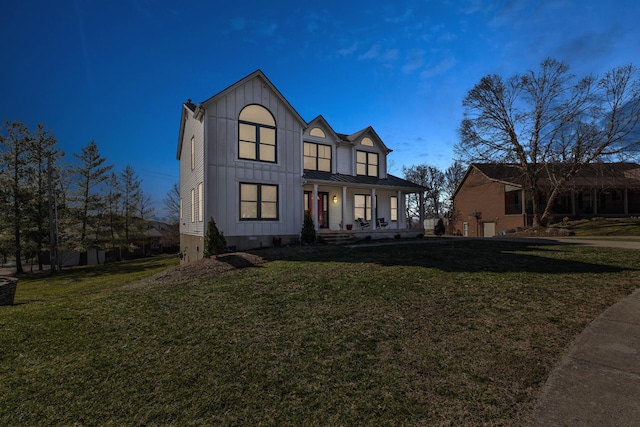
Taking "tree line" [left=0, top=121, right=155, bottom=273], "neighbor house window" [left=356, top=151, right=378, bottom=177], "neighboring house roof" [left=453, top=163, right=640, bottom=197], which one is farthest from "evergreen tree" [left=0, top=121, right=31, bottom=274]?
"neighboring house roof" [left=453, top=163, right=640, bottom=197]

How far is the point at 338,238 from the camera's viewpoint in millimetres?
15242

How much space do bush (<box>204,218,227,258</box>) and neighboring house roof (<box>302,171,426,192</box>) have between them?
521 cm

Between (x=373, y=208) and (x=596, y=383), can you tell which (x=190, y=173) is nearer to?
(x=373, y=208)

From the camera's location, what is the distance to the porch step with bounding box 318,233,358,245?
48.5 ft

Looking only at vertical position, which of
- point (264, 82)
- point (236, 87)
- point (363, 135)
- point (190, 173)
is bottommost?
point (190, 173)

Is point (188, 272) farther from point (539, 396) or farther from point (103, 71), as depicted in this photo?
point (103, 71)

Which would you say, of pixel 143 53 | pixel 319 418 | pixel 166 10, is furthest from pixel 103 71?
pixel 319 418

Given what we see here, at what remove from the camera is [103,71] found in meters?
19.7

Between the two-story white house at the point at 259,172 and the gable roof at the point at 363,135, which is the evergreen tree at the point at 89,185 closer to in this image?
the two-story white house at the point at 259,172

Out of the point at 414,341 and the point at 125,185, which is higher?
the point at 125,185

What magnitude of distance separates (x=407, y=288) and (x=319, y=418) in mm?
4027

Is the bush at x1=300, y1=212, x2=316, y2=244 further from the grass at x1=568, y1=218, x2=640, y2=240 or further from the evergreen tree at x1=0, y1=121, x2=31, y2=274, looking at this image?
the evergreen tree at x1=0, y1=121, x2=31, y2=274

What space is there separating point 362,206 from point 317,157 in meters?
4.17

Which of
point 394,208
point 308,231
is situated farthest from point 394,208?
point 308,231
